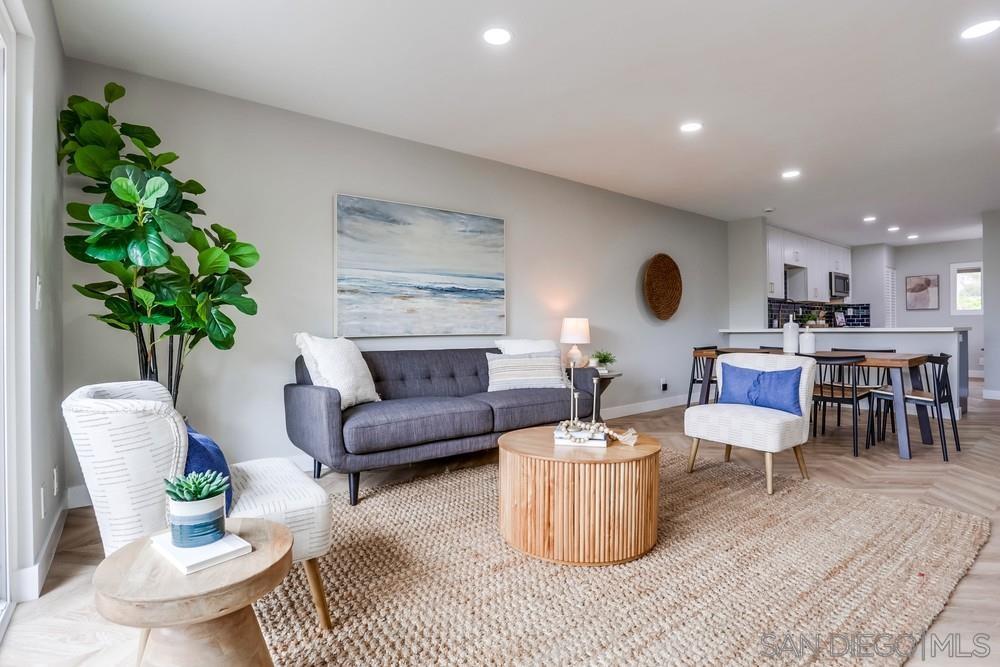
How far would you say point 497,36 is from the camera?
2.77 m

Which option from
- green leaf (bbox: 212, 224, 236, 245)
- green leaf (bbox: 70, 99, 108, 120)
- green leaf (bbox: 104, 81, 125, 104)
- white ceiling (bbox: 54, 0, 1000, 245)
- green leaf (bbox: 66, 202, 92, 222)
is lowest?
green leaf (bbox: 212, 224, 236, 245)

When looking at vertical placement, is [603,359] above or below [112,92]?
below

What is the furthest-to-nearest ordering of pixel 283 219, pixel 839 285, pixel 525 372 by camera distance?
pixel 839 285
pixel 525 372
pixel 283 219

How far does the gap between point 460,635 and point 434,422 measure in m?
1.64

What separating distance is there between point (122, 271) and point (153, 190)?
0.51 meters

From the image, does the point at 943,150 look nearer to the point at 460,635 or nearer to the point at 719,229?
the point at 719,229

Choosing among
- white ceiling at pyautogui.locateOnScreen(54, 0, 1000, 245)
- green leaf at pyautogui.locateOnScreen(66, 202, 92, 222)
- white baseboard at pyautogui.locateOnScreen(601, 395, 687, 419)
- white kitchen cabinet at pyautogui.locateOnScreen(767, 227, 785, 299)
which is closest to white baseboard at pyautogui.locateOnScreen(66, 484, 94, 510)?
green leaf at pyautogui.locateOnScreen(66, 202, 92, 222)

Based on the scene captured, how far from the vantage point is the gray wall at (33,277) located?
2.01 metres

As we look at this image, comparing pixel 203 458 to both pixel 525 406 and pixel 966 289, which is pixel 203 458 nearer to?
pixel 525 406

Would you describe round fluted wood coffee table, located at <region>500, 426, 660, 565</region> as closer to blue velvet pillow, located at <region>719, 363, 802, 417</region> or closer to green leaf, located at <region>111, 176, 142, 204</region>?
blue velvet pillow, located at <region>719, 363, 802, 417</region>

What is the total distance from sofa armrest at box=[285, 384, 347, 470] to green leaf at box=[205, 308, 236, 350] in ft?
1.86

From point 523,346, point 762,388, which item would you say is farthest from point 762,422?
point 523,346

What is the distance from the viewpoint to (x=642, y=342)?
245 inches

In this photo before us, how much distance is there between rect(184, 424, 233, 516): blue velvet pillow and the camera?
1778 millimetres
